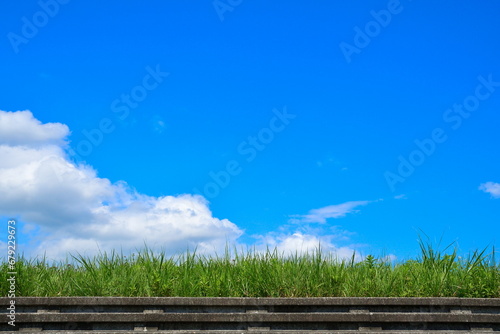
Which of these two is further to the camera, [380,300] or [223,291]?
[223,291]

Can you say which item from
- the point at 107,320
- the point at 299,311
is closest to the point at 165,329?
the point at 107,320

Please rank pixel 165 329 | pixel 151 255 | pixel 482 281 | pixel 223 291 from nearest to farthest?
pixel 165 329 → pixel 223 291 → pixel 482 281 → pixel 151 255

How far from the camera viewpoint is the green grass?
8898 mm

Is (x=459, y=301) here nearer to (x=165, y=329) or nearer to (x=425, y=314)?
(x=425, y=314)

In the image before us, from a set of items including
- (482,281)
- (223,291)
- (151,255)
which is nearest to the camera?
(223,291)

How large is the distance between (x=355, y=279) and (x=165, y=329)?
3502 mm

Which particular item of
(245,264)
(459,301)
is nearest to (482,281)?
(459,301)

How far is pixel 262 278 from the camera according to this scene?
8945 millimetres

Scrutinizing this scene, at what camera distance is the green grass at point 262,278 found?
8.90 m

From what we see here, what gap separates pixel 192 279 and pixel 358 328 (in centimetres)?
307

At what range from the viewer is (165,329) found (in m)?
7.87

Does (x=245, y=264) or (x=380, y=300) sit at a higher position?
(x=245, y=264)

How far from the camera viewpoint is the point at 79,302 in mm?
8109

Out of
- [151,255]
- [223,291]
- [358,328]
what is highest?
[151,255]
